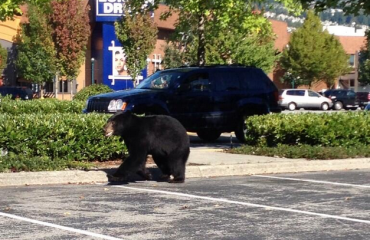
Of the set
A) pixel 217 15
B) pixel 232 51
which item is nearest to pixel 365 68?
pixel 232 51

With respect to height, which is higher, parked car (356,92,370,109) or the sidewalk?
parked car (356,92,370,109)

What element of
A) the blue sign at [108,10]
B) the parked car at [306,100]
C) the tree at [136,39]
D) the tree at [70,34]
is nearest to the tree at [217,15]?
the tree at [136,39]

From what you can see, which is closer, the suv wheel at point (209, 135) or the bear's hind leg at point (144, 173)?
the bear's hind leg at point (144, 173)

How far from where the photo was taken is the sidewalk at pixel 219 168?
37.9ft

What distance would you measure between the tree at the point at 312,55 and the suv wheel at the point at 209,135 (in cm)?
4922

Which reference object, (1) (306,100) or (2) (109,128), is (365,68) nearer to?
(1) (306,100)

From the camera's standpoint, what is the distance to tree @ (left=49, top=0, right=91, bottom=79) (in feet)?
175

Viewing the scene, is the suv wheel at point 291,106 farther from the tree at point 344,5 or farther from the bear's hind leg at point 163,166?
the bear's hind leg at point 163,166

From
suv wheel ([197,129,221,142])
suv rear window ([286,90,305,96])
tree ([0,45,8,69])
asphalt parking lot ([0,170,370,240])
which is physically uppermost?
tree ([0,45,8,69])

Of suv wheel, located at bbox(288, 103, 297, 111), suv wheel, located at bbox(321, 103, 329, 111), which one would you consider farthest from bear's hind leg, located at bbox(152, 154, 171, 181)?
suv wheel, located at bbox(321, 103, 329, 111)

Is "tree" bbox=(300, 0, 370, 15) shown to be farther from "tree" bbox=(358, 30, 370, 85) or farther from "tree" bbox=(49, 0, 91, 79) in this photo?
"tree" bbox=(358, 30, 370, 85)

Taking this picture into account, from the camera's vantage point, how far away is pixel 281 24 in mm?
77750

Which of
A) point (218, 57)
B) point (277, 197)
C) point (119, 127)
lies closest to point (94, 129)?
point (119, 127)

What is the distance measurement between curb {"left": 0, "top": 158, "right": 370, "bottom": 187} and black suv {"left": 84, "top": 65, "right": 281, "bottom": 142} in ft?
15.0
